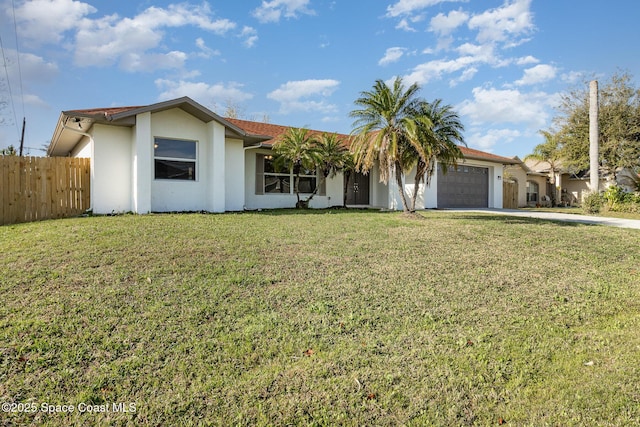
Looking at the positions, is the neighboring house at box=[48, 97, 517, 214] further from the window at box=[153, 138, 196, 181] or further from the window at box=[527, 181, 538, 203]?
the window at box=[527, 181, 538, 203]

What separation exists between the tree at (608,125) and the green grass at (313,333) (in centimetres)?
2125

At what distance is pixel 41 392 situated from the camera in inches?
113

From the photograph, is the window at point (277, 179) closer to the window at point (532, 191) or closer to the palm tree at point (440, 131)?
the palm tree at point (440, 131)

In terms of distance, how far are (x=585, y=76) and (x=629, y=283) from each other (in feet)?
84.2

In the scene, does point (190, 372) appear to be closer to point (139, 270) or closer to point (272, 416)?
point (272, 416)

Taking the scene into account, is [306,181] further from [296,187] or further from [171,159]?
[171,159]

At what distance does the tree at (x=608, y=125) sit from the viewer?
2298cm

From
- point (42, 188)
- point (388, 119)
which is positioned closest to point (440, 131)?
point (388, 119)

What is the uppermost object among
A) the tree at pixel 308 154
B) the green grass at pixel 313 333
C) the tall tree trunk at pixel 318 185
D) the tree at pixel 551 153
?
Result: the tree at pixel 551 153

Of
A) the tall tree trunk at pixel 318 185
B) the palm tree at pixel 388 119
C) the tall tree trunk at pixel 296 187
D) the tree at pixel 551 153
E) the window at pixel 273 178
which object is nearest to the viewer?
the palm tree at pixel 388 119

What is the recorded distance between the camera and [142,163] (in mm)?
10945

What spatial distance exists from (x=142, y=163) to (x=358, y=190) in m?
10.8

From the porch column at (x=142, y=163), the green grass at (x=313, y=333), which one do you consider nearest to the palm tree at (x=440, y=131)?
the green grass at (x=313, y=333)

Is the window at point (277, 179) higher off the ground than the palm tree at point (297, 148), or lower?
lower
